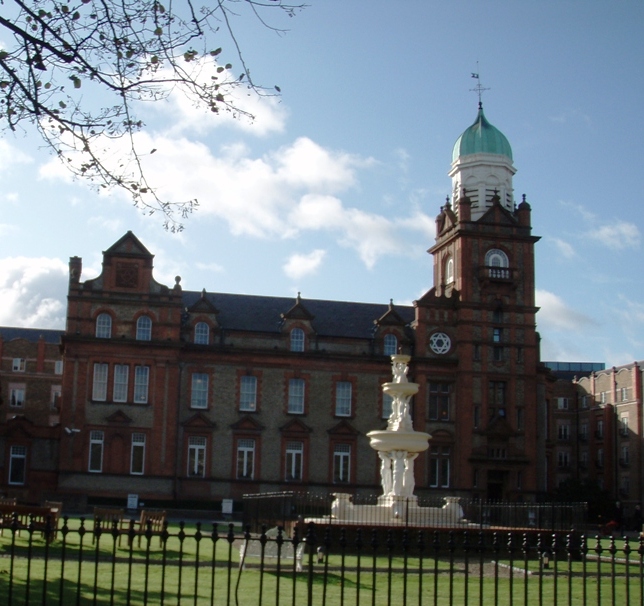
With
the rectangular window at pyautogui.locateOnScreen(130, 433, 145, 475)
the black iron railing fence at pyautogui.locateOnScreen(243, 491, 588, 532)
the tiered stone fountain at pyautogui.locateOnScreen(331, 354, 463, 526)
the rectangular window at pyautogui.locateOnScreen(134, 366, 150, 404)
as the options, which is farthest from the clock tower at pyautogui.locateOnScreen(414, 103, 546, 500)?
the tiered stone fountain at pyautogui.locateOnScreen(331, 354, 463, 526)

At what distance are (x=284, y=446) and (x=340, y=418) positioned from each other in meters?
3.45

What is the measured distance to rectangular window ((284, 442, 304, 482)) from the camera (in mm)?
52656

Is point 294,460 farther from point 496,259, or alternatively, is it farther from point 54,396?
point 54,396

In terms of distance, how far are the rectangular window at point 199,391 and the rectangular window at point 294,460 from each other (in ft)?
16.7

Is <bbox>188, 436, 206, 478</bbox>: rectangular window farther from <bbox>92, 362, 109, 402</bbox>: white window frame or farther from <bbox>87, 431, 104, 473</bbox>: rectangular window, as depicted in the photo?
<bbox>92, 362, 109, 402</bbox>: white window frame

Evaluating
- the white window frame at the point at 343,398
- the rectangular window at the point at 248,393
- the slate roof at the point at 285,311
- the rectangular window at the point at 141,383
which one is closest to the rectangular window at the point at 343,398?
the white window frame at the point at 343,398

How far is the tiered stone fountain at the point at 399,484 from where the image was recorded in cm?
3288

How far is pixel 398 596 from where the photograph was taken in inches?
680

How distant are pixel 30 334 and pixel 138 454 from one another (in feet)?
135

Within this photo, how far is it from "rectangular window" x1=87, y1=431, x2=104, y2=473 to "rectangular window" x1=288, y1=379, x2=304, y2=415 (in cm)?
1018

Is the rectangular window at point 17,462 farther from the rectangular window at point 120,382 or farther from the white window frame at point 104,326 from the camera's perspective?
the white window frame at point 104,326

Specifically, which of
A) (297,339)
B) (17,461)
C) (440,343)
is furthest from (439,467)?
(17,461)

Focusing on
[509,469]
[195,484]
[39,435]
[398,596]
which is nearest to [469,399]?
[509,469]

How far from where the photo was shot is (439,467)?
53.6 metres
